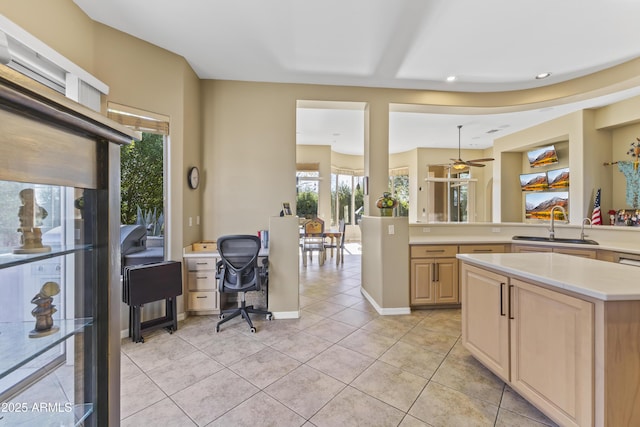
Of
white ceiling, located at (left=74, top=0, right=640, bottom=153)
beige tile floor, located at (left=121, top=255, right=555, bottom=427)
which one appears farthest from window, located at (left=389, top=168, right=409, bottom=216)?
beige tile floor, located at (left=121, top=255, right=555, bottom=427)

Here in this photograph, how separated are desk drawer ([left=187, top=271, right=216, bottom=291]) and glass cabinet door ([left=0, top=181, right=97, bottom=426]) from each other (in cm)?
233

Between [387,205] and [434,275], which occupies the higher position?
[387,205]

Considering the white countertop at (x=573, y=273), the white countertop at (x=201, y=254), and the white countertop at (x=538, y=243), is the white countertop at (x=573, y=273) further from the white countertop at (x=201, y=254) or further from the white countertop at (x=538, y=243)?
the white countertop at (x=201, y=254)

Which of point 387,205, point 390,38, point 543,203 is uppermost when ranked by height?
point 390,38

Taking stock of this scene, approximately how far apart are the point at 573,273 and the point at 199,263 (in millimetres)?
3484

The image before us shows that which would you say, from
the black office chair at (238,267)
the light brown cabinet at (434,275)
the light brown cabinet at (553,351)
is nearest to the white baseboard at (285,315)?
the black office chair at (238,267)

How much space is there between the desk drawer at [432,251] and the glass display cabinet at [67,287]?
3.25 metres

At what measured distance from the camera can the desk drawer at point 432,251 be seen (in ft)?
11.5

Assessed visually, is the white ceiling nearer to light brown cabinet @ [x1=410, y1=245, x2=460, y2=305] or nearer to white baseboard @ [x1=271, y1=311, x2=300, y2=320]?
light brown cabinet @ [x1=410, y1=245, x2=460, y2=305]

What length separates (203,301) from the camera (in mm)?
3283

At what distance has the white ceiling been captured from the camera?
94.9 inches

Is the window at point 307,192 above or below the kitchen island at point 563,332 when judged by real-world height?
above

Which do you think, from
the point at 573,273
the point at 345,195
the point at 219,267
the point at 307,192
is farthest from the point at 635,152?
the point at 307,192

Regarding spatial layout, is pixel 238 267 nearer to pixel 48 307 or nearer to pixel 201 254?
pixel 201 254
